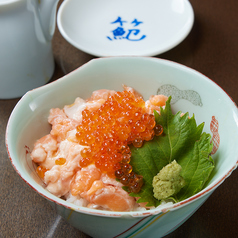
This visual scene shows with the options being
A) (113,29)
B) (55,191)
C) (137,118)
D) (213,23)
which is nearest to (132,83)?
(137,118)

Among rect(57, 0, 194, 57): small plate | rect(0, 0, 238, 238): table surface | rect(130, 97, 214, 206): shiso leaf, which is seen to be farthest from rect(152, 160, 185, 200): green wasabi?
rect(57, 0, 194, 57): small plate

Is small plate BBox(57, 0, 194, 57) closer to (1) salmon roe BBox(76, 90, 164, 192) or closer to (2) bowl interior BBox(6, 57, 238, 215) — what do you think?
(2) bowl interior BBox(6, 57, 238, 215)

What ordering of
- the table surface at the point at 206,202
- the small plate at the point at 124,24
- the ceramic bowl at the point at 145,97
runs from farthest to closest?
the small plate at the point at 124,24
the table surface at the point at 206,202
the ceramic bowl at the point at 145,97

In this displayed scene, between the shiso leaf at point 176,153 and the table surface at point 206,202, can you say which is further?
the table surface at point 206,202

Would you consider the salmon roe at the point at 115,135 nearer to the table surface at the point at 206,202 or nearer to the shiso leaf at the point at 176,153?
the shiso leaf at the point at 176,153

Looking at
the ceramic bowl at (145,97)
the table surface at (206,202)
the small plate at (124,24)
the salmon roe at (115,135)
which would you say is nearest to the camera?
the ceramic bowl at (145,97)

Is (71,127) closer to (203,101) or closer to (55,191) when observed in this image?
(55,191)

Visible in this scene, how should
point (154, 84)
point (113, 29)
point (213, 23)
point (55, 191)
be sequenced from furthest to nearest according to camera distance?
point (213, 23) < point (113, 29) < point (154, 84) < point (55, 191)

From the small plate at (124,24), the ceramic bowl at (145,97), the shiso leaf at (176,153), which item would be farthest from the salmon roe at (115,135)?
the small plate at (124,24)
